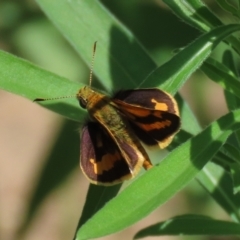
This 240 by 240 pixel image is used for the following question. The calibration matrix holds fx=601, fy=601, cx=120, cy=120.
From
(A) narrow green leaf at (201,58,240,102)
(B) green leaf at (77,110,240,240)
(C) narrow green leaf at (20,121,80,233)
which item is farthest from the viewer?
(C) narrow green leaf at (20,121,80,233)

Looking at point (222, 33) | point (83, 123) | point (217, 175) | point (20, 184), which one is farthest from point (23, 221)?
point (222, 33)

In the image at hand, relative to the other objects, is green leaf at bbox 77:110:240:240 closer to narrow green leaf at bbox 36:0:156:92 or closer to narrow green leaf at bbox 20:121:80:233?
narrow green leaf at bbox 36:0:156:92

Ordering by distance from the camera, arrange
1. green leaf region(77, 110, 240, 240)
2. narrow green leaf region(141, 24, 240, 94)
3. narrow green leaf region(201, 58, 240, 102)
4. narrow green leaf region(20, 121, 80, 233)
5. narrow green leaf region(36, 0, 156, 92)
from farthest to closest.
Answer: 1. narrow green leaf region(20, 121, 80, 233)
2. narrow green leaf region(36, 0, 156, 92)
3. narrow green leaf region(201, 58, 240, 102)
4. narrow green leaf region(141, 24, 240, 94)
5. green leaf region(77, 110, 240, 240)

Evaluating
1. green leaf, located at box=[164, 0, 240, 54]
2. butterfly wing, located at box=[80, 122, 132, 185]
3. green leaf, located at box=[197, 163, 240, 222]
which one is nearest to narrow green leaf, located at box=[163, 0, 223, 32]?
green leaf, located at box=[164, 0, 240, 54]

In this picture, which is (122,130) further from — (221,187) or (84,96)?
(221,187)

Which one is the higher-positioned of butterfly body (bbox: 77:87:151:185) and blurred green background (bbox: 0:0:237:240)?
butterfly body (bbox: 77:87:151:185)

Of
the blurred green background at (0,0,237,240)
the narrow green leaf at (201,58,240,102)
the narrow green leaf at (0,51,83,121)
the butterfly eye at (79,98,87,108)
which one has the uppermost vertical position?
the narrow green leaf at (0,51,83,121)

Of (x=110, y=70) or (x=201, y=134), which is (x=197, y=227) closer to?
(x=201, y=134)

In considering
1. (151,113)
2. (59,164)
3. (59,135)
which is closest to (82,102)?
(151,113)

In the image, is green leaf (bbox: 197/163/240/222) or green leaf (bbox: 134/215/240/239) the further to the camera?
green leaf (bbox: 197/163/240/222)
